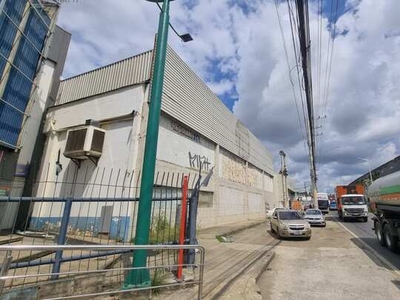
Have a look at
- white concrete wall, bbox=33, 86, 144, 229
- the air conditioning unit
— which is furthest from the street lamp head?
the air conditioning unit

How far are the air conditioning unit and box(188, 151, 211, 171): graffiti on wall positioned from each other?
17.1 feet

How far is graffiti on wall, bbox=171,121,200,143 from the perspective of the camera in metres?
14.2

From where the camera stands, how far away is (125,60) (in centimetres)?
1362

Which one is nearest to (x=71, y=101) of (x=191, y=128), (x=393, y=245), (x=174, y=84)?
(x=174, y=84)

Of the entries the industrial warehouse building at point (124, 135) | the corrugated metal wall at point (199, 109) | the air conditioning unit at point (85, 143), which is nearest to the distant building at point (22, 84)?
the industrial warehouse building at point (124, 135)

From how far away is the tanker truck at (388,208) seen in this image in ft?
29.3

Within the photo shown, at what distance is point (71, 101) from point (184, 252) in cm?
1154

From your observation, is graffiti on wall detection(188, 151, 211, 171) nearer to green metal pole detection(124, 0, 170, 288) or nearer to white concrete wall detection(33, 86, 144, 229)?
white concrete wall detection(33, 86, 144, 229)

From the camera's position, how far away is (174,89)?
550 inches

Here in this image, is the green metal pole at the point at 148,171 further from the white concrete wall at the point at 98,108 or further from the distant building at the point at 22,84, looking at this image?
the distant building at the point at 22,84

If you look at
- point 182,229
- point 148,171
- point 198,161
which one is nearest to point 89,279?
point 182,229

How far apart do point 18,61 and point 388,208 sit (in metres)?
17.3

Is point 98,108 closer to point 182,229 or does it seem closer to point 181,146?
point 181,146

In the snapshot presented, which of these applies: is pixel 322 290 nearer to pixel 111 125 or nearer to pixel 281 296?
pixel 281 296
